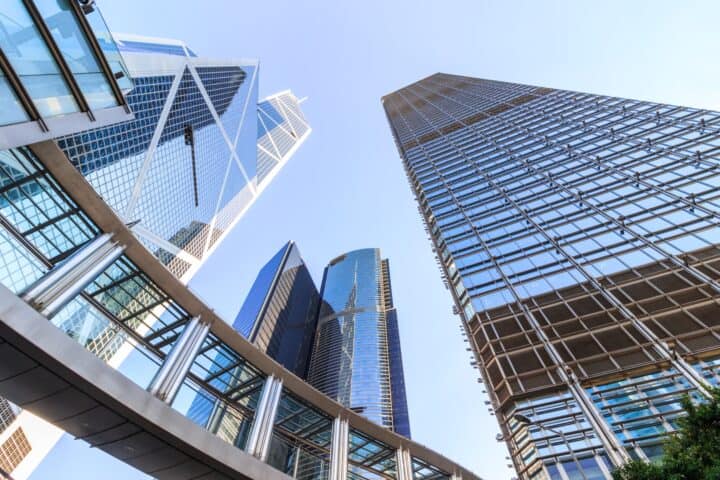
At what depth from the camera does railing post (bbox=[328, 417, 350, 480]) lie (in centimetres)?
1493

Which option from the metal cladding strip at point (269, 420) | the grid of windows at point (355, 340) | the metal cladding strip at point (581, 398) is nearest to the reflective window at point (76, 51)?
the metal cladding strip at point (269, 420)

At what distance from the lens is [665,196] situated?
1069 inches

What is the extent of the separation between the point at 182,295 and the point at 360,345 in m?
109

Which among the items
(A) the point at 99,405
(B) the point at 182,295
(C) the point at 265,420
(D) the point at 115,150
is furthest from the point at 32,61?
(D) the point at 115,150

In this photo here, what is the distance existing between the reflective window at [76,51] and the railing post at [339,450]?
51.0ft

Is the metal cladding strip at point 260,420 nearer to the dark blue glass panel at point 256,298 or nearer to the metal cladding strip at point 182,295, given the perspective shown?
the metal cladding strip at point 182,295

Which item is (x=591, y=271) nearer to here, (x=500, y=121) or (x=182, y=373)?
(x=182, y=373)

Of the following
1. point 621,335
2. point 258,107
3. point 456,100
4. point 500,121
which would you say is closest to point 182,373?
point 621,335

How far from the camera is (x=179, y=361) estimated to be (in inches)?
480

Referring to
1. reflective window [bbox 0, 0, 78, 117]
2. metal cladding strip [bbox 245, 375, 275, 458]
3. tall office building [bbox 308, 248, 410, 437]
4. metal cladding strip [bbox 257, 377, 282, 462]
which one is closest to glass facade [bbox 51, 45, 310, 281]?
reflective window [bbox 0, 0, 78, 117]

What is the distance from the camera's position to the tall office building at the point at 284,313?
121 m

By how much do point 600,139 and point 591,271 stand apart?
22.0m

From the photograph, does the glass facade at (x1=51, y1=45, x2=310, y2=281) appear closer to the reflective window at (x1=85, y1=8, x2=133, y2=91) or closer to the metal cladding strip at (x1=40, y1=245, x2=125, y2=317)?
the reflective window at (x1=85, y1=8, x2=133, y2=91)

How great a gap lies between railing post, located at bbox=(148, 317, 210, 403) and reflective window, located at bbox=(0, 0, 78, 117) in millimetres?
7709
